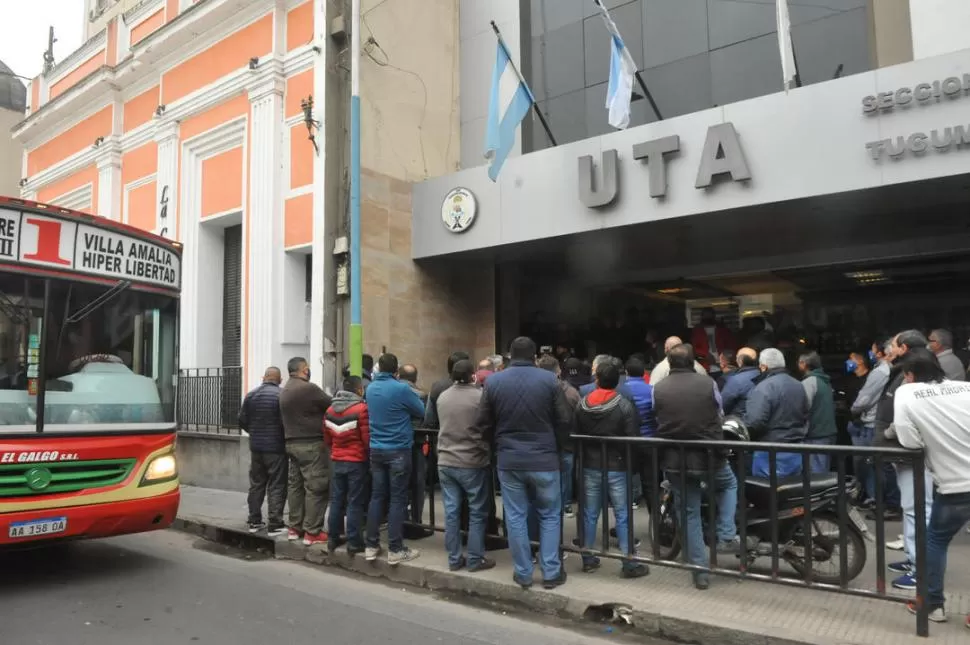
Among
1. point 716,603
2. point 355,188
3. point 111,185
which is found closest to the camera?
point 716,603

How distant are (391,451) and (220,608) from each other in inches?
72.8

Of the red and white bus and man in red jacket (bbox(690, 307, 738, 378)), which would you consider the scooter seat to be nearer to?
the red and white bus

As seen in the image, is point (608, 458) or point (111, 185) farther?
point (111, 185)

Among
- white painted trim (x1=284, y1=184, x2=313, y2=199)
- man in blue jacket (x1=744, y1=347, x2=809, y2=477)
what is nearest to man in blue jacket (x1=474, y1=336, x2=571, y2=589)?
man in blue jacket (x1=744, y1=347, x2=809, y2=477)

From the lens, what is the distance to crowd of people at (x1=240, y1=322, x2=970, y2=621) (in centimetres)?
480

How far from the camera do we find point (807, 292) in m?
11.7

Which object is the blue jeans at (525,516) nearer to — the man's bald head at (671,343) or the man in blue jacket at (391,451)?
the man in blue jacket at (391,451)

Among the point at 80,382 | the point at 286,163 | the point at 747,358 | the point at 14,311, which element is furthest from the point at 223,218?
the point at 747,358

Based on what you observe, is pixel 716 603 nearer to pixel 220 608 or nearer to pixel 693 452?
pixel 693 452

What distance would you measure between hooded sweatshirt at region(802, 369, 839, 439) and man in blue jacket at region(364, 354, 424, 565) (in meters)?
4.08

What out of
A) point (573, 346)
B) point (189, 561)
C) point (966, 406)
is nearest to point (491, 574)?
point (189, 561)

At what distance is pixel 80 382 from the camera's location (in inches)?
253

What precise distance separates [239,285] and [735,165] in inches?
370

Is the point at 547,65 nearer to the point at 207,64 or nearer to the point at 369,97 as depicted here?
the point at 369,97
